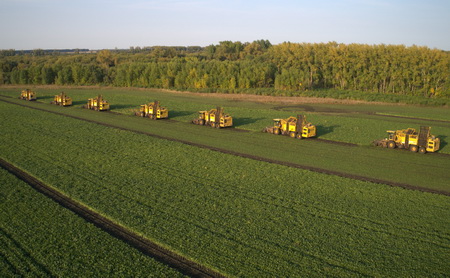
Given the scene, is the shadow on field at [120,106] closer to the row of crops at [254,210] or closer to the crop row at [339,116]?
the crop row at [339,116]

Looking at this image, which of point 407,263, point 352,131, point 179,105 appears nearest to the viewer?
point 407,263

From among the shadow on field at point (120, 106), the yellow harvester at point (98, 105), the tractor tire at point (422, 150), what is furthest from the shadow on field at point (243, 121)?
the shadow on field at point (120, 106)

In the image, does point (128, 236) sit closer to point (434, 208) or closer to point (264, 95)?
point (434, 208)

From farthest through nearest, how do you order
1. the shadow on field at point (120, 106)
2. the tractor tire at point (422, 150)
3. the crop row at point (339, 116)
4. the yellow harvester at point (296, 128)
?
the shadow on field at point (120, 106)
the crop row at point (339, 116)
the yellow harvester at point (296, 128)
the tractor tire at point (422, 150)

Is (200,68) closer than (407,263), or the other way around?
(407,263)

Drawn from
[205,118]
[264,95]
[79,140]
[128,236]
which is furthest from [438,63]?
[128,236]

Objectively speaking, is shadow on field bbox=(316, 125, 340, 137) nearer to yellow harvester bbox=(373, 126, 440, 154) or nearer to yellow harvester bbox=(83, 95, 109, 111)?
yellow harvester bbox=(373, 126, 440, 154)
